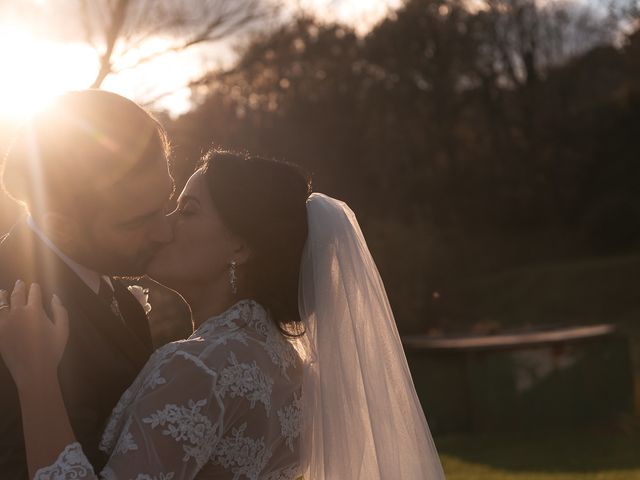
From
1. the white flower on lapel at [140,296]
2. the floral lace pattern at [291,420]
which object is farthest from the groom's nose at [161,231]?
the floral lace pattern at [291,420]

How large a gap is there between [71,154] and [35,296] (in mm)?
484

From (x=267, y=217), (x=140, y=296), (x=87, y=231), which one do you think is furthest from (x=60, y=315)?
(x=140, y=296)

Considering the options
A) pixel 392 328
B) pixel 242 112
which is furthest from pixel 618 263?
pixel 392 328

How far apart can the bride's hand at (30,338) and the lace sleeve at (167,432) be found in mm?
239

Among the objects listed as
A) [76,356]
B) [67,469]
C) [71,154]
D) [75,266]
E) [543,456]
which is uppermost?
[71,154]

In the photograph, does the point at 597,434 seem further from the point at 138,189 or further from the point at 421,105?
the point at 421,105

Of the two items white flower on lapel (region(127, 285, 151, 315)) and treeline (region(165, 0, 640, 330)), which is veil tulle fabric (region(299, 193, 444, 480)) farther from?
treeline (region(165, 0, 640, 330))

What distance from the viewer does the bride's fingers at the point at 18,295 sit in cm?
290

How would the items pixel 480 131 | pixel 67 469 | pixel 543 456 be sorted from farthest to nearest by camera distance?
pixel 480 131 → pixel 543 456 → pixel 67 469

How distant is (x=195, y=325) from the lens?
12.0ft

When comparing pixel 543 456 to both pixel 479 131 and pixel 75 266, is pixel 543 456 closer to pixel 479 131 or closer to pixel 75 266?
pixel 75 266

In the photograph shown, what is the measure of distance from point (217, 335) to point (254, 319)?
20 cm

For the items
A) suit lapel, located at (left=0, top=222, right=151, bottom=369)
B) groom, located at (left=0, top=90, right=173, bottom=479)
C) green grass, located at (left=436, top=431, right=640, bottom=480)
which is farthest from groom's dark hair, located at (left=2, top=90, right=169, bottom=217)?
green grass, located at (left=436, top=431, right=640, bottom=480)

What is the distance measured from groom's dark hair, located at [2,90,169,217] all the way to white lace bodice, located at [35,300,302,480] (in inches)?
22.4
